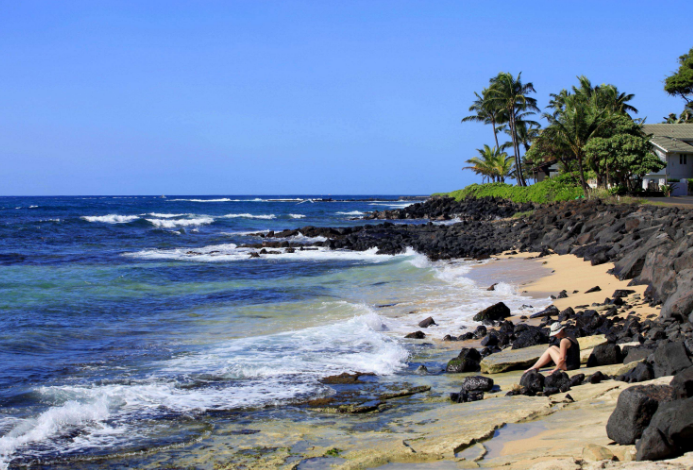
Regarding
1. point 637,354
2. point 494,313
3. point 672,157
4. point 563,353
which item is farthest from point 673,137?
point 563,353

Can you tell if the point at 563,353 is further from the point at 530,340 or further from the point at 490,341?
the point at 490,341

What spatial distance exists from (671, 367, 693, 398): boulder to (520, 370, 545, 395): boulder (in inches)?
67.2

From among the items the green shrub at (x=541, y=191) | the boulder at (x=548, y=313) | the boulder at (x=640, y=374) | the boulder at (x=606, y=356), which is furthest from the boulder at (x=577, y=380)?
the green shrub at (x=541, y=191)

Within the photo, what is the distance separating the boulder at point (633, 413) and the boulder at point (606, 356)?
2.49 meters

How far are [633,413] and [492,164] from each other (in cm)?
5780

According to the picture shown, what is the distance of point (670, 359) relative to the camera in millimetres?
5609

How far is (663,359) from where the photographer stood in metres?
5.70

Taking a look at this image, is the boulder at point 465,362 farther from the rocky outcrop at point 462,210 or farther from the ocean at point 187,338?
Result: the rocky outcrop at point 462,210

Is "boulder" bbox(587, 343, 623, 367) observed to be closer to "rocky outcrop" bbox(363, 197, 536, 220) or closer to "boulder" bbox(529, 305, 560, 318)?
"boulder" bbox(529, 305, 560, 318)

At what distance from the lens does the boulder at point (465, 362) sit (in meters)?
7.81

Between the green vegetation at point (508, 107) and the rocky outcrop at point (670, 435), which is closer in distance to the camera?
the rocky outcrop at point (670, 435)

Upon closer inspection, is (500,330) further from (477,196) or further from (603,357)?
(477,196)

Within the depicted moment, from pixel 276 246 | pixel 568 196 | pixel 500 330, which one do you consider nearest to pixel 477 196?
pixel 568 196

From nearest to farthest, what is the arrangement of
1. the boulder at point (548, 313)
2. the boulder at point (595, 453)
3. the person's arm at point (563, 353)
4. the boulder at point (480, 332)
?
the boulder at point (595, 453) → the person's arm at point (563, 353) → the boulder at point (480, 332) → the boulder at point (548, 313)
